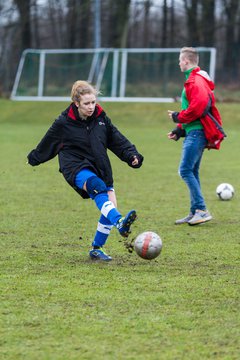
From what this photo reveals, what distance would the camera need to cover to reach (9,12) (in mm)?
42844

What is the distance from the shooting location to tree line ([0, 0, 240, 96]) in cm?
4012

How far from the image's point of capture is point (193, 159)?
9.20 m

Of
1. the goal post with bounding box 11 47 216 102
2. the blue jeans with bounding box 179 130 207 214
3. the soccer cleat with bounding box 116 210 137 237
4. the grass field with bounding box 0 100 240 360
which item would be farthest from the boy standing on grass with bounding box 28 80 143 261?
the goal post with bounding box 11 47 216 102

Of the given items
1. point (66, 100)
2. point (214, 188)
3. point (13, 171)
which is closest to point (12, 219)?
point (214, 188)

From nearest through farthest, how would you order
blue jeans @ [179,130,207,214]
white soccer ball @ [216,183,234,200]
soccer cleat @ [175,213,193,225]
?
blue jeans @ [179,130,207,214] < soccer cleat @ [175,213,193,225] < white soccer ball @ [216,183,234,200]

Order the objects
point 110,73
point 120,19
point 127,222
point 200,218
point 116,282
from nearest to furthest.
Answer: point 116,282, point 127,222, point 200,218, point 110,73, point 120,19

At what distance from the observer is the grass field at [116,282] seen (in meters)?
4.50

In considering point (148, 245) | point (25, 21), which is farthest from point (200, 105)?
point (25, 21)

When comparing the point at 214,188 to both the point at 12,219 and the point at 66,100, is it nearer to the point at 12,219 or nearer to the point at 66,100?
the point at 12,219

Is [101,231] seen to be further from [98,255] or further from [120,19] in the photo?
[120,19]

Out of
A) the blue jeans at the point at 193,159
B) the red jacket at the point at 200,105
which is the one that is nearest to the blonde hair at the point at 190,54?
the red jacket at the point at 200,105

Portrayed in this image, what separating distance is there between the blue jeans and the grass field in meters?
0.36

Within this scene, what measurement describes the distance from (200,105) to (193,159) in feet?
2.33

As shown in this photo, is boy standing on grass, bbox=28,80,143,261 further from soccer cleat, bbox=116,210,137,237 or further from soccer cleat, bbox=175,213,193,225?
soccer cleat, bbox=175,213,193,225
